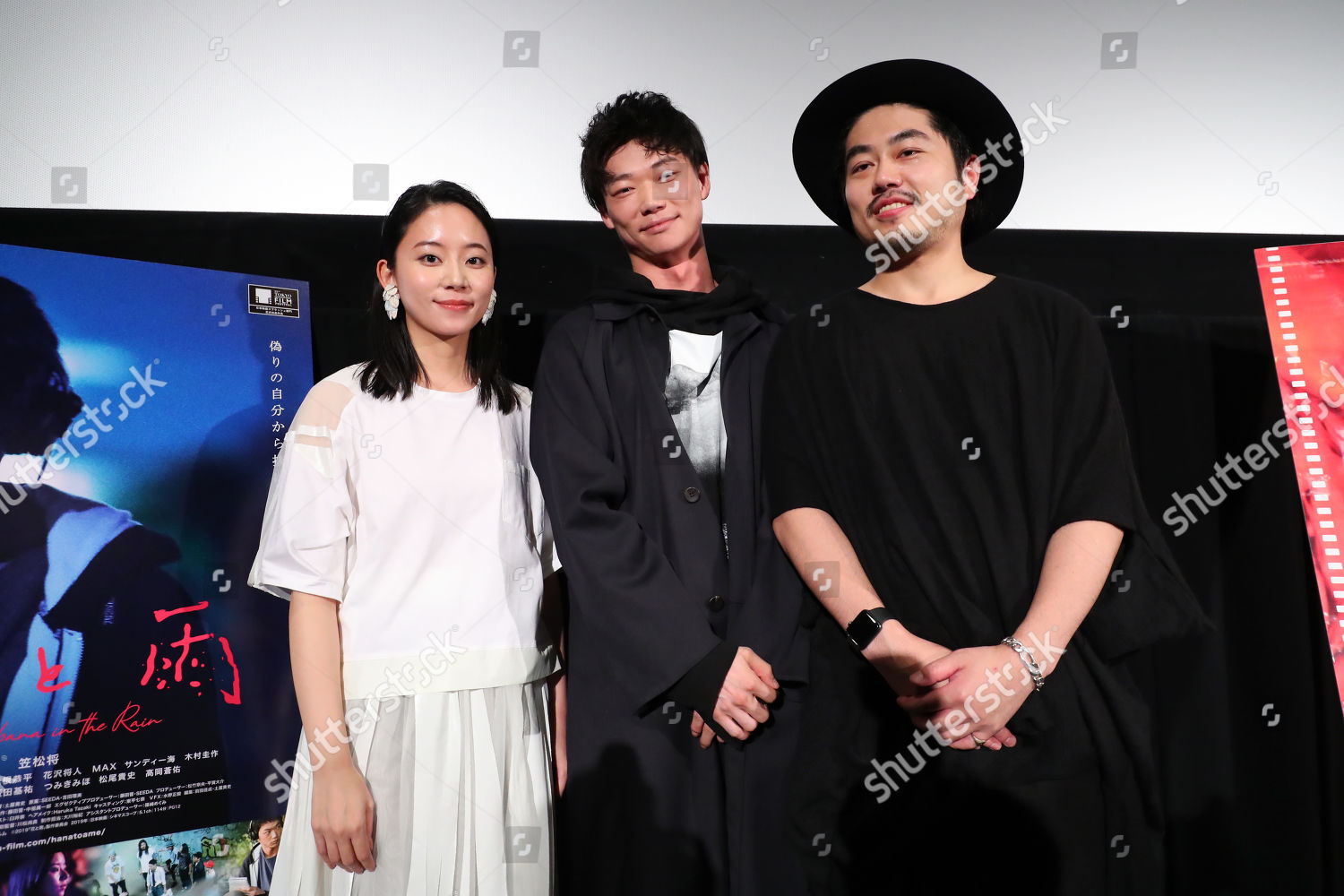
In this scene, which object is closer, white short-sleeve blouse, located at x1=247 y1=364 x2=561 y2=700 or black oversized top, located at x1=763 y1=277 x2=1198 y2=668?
black oversized top, located at x1=763 y1=277 x2=1198 y2=668

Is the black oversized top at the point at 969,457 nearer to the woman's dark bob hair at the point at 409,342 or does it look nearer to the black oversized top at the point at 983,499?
the black oversized top at the point at 983,499

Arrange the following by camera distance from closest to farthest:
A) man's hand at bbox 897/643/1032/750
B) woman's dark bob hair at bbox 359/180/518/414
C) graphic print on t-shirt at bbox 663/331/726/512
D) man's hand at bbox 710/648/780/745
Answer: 1. man's hand at bbox 897/643/1032/750
2. man's hand at bbox 710/648/780/745
3. graphic print on t-shirt at bbox 663/331/726/512
4. woman's dark bob hair at bbox 359/180/518/414

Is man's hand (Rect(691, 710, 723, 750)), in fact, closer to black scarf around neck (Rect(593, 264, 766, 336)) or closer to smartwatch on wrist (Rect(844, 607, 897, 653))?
smartwatch on wrist (Rect(844, 607, 897, 653))

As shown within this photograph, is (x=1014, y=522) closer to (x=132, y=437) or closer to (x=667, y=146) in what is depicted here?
(x=667, y=146)

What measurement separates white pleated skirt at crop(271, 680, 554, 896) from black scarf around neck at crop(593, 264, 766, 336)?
0.78 meters

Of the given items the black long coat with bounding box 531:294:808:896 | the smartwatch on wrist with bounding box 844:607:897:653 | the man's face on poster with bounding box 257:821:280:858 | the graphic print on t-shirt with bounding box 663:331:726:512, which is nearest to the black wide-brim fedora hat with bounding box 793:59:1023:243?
the graphic print on t-shirt with bounding box 663:331:726:512

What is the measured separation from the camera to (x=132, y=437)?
6.48ft

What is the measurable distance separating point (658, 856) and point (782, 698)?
0.34 m

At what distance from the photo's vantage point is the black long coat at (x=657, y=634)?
4.81ft

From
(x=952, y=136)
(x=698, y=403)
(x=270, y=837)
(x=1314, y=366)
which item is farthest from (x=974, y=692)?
(x=270, y=837)

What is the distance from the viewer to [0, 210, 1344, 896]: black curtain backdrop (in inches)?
86.8

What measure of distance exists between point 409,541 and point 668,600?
1.72ft

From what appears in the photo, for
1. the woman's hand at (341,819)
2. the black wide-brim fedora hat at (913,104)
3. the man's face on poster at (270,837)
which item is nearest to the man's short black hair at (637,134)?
A: the black wide-brim fedora hat at (913,104)

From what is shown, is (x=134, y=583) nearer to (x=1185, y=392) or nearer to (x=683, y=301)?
(x=683, y=301)
